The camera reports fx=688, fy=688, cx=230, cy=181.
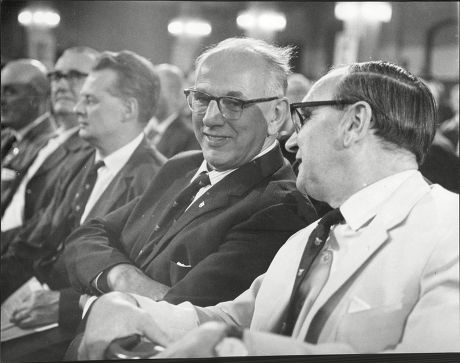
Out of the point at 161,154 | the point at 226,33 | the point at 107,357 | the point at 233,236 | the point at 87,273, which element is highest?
the point at 226,33

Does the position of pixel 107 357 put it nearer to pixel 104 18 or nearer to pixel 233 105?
pixel 233 105

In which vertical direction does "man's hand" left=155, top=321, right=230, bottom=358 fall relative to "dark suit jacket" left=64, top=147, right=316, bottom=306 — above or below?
below

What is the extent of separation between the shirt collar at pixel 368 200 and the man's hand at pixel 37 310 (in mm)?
1082

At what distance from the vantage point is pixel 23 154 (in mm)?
2592

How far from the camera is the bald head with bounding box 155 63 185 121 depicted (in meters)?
2.46

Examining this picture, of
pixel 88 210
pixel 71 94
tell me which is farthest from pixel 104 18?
pixel 88 210

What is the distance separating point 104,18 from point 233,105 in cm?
56

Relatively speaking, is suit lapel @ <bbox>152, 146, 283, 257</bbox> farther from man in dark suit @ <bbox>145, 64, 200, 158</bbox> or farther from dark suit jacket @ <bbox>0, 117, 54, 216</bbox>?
dark suit jacket @ <bbox>0, 117, 54, 216</bbox>

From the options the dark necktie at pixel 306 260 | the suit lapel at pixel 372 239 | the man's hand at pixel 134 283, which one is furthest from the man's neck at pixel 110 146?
the suit lapel at pixel 372 239

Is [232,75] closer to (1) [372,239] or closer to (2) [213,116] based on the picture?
(2) [213,116]

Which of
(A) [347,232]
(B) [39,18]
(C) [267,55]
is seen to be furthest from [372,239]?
(B) [39,18]

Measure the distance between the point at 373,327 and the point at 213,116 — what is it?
0.91 meters

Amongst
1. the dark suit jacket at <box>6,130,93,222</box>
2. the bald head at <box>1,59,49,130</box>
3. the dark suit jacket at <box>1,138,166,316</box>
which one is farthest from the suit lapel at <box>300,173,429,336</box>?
the bald head at <box>1,59,49,130</box>

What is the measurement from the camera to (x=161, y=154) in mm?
2518
